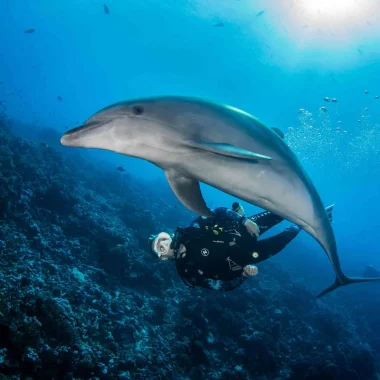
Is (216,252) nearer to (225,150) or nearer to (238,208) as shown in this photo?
(238,208)

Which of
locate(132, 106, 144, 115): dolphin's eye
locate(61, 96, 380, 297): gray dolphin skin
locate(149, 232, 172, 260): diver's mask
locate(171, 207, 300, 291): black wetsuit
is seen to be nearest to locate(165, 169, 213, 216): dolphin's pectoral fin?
locate(61, 96, 380, 297): gray dolphin skin

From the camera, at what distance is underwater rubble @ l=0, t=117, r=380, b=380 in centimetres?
483

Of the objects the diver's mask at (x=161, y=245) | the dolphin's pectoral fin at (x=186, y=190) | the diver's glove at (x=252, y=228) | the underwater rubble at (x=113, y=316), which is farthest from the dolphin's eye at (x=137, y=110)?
the underwater rubble at (x=113, y=316)

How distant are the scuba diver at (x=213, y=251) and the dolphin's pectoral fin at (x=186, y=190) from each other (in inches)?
14.6

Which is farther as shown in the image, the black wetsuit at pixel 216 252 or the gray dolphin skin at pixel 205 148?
the black wetsuit at pixel 216 252

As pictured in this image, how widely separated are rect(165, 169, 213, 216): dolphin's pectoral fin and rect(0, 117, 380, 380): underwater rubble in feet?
11.0

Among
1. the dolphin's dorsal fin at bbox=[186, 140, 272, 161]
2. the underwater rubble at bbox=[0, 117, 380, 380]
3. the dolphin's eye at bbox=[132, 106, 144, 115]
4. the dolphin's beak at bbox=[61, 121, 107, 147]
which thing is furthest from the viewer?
the underwater rubble at bbox=[0, 117, 380, 380]

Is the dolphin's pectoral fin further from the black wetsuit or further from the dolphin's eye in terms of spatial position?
the dolphin's eye

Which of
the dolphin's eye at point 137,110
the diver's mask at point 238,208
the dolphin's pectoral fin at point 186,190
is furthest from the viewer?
the diver's mask at point 238,208

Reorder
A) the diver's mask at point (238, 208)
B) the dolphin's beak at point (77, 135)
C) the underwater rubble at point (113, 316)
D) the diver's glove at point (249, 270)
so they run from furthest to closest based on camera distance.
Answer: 1. the underwater rubble at point (113, 316)
2. the diver's mask at point (238, 208)
3. the diver's glove at point (249, 270)
4. the dolphin's beak at point (77, 135)

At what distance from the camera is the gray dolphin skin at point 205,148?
264 centimetres

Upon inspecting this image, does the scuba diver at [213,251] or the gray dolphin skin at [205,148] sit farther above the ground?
the gray dolphin skin at [205,148]

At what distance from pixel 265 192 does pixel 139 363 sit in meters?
4.59

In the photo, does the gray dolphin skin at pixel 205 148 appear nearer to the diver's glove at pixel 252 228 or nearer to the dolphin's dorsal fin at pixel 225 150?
the dolphin's dorsal fin at pixel 225 150
